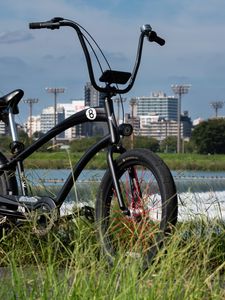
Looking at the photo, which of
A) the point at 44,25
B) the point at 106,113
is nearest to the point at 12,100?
the point at 44,25

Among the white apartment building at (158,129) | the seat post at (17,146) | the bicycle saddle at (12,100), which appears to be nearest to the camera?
the seat post at (17,146)

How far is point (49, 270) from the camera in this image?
3.27 m

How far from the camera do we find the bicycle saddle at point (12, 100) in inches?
215

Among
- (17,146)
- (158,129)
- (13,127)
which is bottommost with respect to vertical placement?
(158,129)

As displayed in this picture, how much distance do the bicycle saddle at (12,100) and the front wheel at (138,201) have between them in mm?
1110

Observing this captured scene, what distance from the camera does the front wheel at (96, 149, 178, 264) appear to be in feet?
13.7

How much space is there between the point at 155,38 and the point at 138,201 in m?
0.90

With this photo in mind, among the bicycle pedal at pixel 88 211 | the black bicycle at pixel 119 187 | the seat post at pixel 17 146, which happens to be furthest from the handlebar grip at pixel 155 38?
the seat post at pixel 17 146

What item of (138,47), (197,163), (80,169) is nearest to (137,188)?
(80,169)

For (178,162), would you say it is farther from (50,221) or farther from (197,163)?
(50,221)

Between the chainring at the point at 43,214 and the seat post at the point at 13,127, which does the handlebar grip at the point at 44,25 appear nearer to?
the seat post at the point at 13,127

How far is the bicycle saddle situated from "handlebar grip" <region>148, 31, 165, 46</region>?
41.0 inches

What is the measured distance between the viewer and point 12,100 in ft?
17.9

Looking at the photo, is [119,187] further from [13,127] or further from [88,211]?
[13,127]
